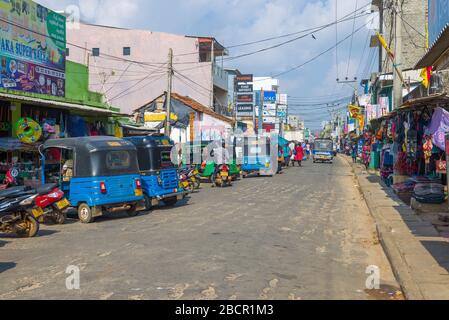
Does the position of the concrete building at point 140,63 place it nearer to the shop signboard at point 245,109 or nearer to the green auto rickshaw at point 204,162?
the shop signboard at point 245,109

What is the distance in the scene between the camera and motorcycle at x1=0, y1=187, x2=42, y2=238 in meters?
11.3

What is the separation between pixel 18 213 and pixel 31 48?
33.8ft

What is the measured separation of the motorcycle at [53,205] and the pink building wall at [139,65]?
106ft

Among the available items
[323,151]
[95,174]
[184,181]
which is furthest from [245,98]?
[95,174]

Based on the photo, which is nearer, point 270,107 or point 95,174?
point 95,174

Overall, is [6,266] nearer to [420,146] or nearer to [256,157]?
[420,146]

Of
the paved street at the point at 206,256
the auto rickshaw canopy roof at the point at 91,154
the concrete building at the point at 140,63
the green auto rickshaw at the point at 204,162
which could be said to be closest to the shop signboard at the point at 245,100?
the concrete building at the point at 140,63

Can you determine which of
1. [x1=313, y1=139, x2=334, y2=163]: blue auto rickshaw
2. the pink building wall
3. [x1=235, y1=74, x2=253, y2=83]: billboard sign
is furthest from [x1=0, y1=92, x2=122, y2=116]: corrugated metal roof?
[x1=235, y1=74, x2=253, y2=83]: billboard sign

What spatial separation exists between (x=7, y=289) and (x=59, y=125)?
48.4 feet

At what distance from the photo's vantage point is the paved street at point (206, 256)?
264 inches

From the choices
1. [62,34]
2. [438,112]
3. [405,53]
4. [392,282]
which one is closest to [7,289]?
[392,282]

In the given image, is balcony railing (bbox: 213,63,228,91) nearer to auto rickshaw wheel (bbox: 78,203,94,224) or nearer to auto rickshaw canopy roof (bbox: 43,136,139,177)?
auto rickshaw canopy roof (bbox: 43,136,139,177)

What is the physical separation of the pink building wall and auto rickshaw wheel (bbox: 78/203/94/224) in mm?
32078

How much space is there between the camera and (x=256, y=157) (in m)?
31.2
